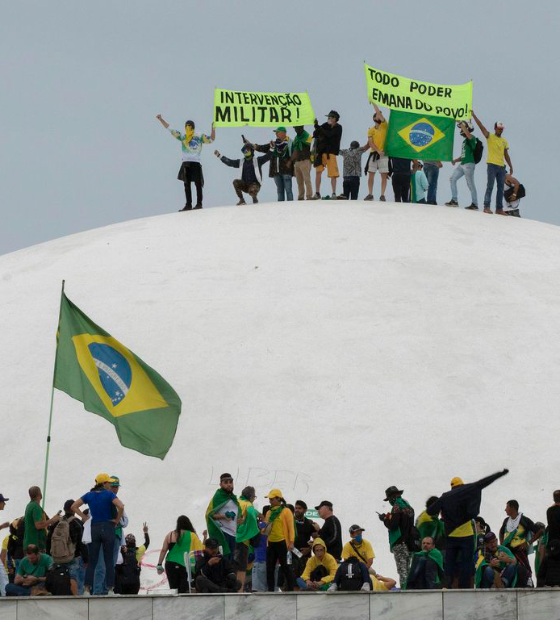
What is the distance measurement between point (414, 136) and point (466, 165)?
93cm

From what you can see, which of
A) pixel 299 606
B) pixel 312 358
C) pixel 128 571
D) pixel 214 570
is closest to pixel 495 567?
pixel 299 606

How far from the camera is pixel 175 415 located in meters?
15.2

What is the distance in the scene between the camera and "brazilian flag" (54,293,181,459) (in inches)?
588

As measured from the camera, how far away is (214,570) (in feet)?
45.9

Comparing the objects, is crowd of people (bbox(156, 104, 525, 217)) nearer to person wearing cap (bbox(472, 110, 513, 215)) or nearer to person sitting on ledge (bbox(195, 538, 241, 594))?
person wearing cap (bbox(472, 110, 513, 215))

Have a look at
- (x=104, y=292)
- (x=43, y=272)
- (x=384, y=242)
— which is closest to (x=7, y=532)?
(x=104, y=292)

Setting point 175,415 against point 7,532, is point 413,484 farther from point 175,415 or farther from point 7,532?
point 7,532

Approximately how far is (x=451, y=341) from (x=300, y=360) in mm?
1982

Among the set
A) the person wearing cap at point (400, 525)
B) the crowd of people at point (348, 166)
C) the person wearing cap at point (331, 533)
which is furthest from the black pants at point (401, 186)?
the person wearing cap at point (331, 533)

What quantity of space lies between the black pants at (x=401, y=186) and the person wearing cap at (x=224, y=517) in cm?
1037

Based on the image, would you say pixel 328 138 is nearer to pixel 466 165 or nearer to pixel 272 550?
pixel 466 165

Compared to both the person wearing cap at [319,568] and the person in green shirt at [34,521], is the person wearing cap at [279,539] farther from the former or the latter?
the person in green shirt at [34,521]

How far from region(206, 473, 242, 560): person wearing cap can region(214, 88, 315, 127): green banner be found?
990 centimetres

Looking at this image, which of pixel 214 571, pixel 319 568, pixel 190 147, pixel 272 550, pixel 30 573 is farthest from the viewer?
pixel 190 147
